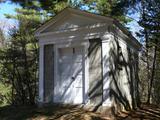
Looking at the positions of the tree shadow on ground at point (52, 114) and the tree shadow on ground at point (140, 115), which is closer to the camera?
the tree shadow on ground at point (52, 114)

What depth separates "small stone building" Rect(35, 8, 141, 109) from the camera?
11.2 meters

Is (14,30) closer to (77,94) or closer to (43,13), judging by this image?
(43,13)

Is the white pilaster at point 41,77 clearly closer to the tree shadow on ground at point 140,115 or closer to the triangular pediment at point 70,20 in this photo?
the triangular pediment at point 70,20

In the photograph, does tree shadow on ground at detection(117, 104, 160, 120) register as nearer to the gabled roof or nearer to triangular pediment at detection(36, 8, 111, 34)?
the gabled roof

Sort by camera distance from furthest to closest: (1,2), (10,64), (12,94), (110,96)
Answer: (12,94)
(10,64)
(1,2)
(110,96)

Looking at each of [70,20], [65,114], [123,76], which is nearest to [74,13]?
[70,20]

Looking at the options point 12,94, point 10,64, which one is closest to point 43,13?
point 10,64

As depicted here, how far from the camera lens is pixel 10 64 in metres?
18.0

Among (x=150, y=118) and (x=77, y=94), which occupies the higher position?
(x=77, y=94)

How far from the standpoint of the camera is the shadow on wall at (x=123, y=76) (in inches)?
446

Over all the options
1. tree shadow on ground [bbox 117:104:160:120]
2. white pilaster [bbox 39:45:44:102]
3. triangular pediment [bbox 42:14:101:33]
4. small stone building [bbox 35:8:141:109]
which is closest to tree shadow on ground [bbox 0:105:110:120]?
small stone building [bbox 35:8:141:109]

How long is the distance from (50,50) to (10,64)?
614cm

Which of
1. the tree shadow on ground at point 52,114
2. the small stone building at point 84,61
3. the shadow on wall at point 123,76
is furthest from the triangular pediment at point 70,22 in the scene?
the tree shadow on ground at point 52,114

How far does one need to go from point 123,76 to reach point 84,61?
189 cm
